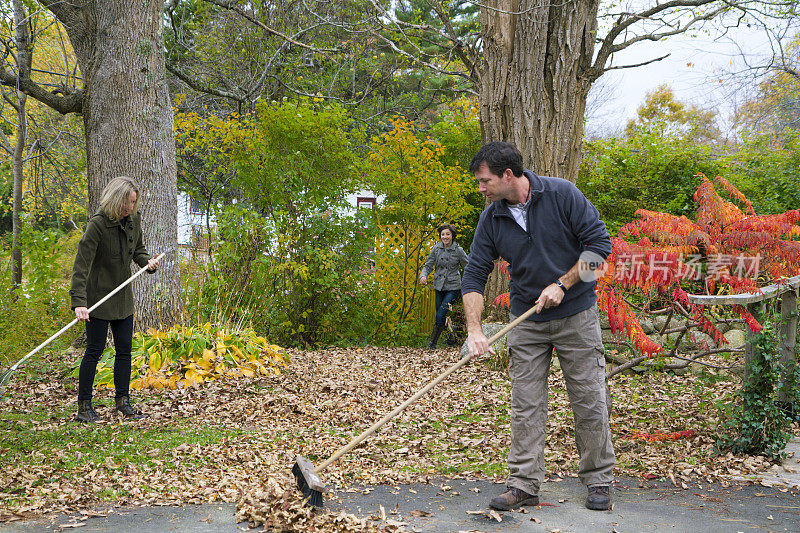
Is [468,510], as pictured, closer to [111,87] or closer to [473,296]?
[473,296]

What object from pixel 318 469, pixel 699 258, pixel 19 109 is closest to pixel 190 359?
pixel 318 469

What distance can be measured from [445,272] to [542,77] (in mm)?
3010

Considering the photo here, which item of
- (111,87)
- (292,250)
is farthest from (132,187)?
(292,250)

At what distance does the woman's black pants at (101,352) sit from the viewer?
4918 millimetres

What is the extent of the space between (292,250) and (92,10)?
3.73 metres

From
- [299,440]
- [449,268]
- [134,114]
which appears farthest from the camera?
[449,268]

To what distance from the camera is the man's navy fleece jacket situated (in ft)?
11.0

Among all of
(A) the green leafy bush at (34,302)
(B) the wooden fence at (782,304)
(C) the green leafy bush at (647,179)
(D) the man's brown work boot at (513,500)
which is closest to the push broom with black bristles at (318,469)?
(D) the man's brown work boot at (513,500)

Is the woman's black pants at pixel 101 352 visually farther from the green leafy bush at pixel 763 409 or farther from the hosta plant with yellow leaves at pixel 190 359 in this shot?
the green leafy bush at pixel 763 409

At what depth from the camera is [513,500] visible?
132 inches

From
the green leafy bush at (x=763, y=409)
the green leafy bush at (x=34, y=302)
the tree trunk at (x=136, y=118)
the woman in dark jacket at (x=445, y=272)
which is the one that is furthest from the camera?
the woman in dark jacket at (x=445, y=272)

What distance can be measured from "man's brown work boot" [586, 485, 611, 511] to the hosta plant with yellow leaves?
4109 millimetres

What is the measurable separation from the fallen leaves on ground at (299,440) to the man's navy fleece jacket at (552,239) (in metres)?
1.30

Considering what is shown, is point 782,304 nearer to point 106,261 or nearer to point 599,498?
point 599,498
